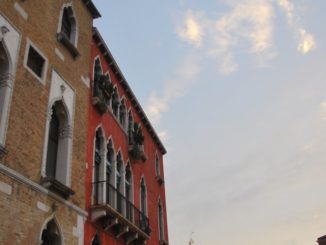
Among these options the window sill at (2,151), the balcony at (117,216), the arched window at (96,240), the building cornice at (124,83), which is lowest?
the arched window at (96,240)

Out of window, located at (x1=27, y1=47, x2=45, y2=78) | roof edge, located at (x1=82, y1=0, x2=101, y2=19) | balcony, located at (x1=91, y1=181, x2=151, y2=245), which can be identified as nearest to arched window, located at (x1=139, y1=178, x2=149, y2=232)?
balcony, located at (x1=91, y1=181, x2=151, y2=245)

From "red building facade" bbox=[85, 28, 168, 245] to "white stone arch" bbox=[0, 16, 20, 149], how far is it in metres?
4.12

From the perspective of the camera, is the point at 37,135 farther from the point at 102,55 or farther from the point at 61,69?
the point at 102,55

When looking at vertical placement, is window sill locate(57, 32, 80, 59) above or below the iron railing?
above

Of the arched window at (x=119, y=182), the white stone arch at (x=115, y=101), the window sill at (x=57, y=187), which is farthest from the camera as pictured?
the white stone arch at (x=115, y=101)

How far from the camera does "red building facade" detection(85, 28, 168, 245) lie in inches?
533

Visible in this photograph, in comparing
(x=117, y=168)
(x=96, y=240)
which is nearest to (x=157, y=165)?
(x=117, y=168)

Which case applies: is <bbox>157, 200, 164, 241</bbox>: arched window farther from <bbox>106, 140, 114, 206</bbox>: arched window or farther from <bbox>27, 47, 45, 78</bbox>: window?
<bbox>27, 47, 45, 78</bbox>: window

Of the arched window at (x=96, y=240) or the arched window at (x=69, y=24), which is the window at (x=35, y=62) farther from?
the arched window at (x=96, y=240)

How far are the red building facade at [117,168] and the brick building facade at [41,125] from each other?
846mm

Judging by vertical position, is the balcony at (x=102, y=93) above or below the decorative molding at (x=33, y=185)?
above

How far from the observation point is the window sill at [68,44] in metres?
13.0

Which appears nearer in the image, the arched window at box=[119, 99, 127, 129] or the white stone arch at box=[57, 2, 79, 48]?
the white stone arch at box=[57, 2, 79, 48]

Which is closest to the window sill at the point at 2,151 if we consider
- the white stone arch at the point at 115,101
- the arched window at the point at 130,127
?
the white stone arch at the point at 115,101
